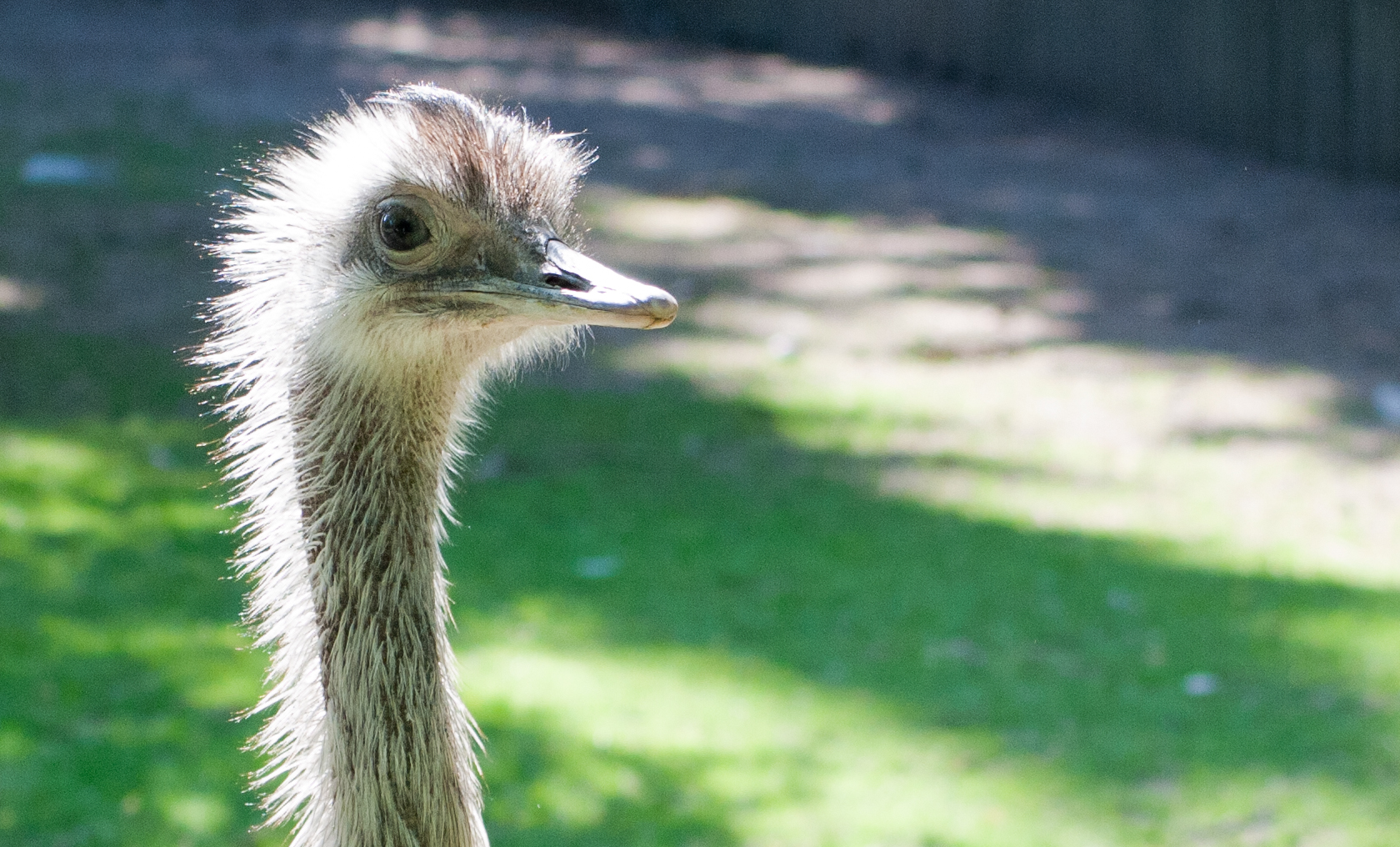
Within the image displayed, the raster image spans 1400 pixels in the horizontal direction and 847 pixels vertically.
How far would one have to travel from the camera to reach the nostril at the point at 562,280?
2.36m

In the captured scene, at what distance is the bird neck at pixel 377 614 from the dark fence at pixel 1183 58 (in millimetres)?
10236

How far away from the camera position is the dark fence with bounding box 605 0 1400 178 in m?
11.4

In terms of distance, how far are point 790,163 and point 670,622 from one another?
25.3ft

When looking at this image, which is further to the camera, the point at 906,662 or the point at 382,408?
the point at 906,662

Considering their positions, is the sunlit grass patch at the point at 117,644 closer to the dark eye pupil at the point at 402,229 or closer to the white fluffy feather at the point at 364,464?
the white fluffy feather at the point at 364,464

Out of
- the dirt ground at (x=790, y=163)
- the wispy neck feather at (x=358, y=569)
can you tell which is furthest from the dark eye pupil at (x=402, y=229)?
the dirt ground at (x=790, y=163)

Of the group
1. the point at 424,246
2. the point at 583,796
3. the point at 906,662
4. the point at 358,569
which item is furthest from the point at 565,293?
the point at 906,662

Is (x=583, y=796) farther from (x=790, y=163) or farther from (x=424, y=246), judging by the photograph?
(x=790, y=163)

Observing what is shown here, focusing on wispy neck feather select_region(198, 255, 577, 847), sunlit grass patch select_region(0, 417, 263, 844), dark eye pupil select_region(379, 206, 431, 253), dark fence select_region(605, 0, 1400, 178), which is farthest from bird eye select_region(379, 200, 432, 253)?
dark fence select_region(605, 0, 1400, 178)

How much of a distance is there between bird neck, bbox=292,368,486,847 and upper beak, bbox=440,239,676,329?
184mm

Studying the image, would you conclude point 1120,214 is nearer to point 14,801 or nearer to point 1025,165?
point 1025,165

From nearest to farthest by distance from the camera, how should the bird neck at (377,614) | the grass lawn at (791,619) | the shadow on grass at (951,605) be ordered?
the bird neck at (377,614) < the grass lawn at (791,619) < the shadow on grass at (951,605)

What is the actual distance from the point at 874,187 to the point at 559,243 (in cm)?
963

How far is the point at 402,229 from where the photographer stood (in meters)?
2.38
